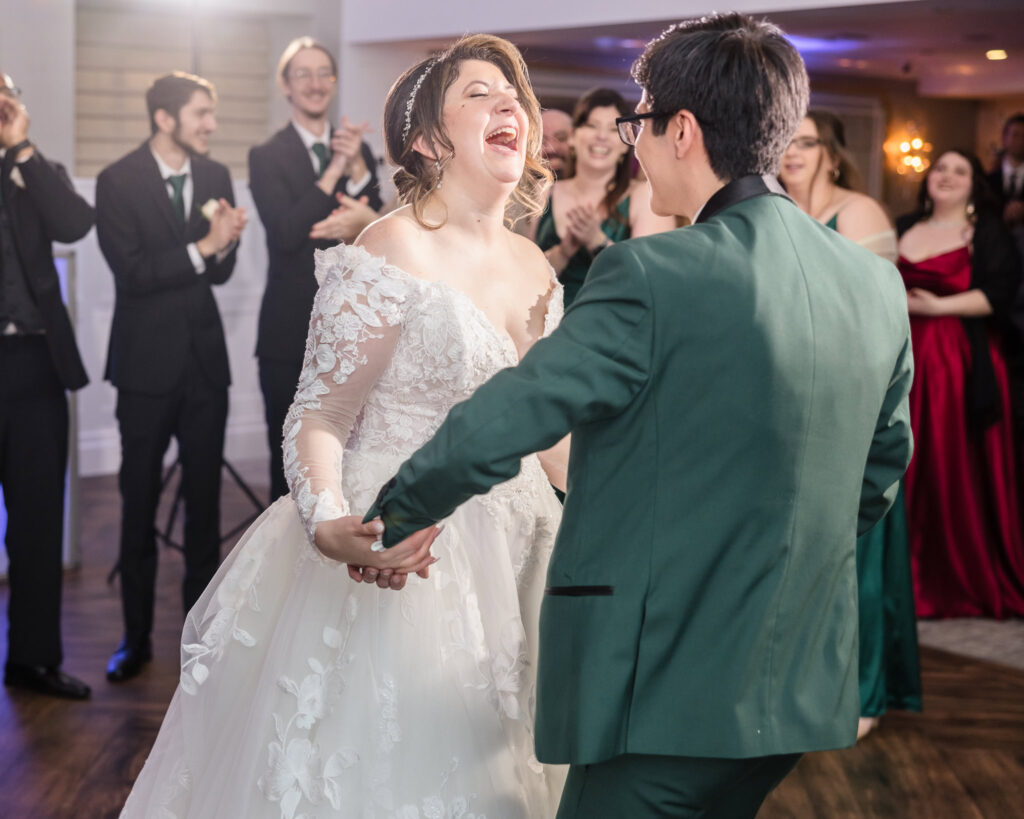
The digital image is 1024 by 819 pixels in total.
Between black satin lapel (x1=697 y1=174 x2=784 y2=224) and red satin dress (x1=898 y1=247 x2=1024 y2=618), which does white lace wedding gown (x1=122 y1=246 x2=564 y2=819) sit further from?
red satin dress (x1=898 y1=247 x2=1024 y2=618)

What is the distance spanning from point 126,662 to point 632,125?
8.96 feet

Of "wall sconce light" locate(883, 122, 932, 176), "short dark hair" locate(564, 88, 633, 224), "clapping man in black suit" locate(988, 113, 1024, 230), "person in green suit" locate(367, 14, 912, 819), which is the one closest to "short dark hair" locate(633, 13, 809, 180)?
"person in green suit" locate(367, 14, 912, 819)

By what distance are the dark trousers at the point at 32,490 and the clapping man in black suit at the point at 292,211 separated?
80 centimetres

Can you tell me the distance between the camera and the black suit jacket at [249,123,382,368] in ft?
14.2

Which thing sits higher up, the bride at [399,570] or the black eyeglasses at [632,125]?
the black eyeglasses at [632,125]

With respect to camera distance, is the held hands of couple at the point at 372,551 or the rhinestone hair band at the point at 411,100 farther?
the rhinestone hair band at the point at 411,100

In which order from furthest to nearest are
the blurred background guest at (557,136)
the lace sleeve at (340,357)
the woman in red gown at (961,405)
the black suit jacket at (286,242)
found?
1. the blurred background guest at (557,136)
2. the woman in red gown at (961,405)
3. the black suit jacket at (286,242)
4. the lace sleeve at (340,357)

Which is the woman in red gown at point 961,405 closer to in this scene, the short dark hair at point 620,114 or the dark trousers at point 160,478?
the short dark hair at point 620,114

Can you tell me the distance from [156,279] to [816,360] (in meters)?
2.79

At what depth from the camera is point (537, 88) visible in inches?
347

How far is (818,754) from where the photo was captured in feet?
11.0

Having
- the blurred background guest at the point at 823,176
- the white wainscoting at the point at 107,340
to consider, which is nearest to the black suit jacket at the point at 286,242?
the blurred background guest at the point at 823,176

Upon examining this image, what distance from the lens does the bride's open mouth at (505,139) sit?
206 centimetres

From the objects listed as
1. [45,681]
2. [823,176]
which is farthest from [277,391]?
[823,176]
